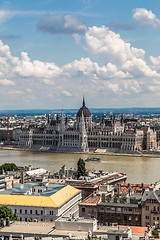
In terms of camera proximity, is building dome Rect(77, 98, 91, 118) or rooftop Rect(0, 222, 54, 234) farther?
building dome Rect(77, 98, 91, 118)

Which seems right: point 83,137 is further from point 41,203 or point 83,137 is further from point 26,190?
point 41,203

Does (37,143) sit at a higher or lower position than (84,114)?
lower

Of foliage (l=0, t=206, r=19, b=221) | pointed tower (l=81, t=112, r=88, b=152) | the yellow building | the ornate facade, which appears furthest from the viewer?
pointed tower (l=81, t=112, r=88, b=152)

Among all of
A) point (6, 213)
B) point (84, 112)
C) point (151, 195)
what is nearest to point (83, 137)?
point (84, 112)

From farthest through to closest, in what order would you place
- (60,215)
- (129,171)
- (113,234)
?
(129,171), (60,215), (113,234)

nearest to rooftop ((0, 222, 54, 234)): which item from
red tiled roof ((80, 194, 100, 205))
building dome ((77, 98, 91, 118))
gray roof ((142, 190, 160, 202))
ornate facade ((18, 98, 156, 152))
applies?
red tiled roof ((80, 194, 100, 205))

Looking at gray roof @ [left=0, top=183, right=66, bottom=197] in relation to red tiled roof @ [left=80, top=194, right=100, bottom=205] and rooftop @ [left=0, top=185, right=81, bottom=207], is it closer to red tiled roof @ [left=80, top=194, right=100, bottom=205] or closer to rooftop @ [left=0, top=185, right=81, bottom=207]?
rooftop @ [left=0, top=185, right=81, bottom=207]

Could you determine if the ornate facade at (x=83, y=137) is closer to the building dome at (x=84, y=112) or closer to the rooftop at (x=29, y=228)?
the building dome at (x=84, y=112)

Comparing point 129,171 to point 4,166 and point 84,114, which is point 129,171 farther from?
point 84,114

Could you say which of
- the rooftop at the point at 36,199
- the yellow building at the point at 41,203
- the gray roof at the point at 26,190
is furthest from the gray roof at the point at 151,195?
the gray roof at the point at 26,190

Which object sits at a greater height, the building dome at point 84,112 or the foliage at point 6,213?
the building dome at point 84,112

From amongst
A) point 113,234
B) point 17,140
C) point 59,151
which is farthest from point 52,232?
point 17,140
